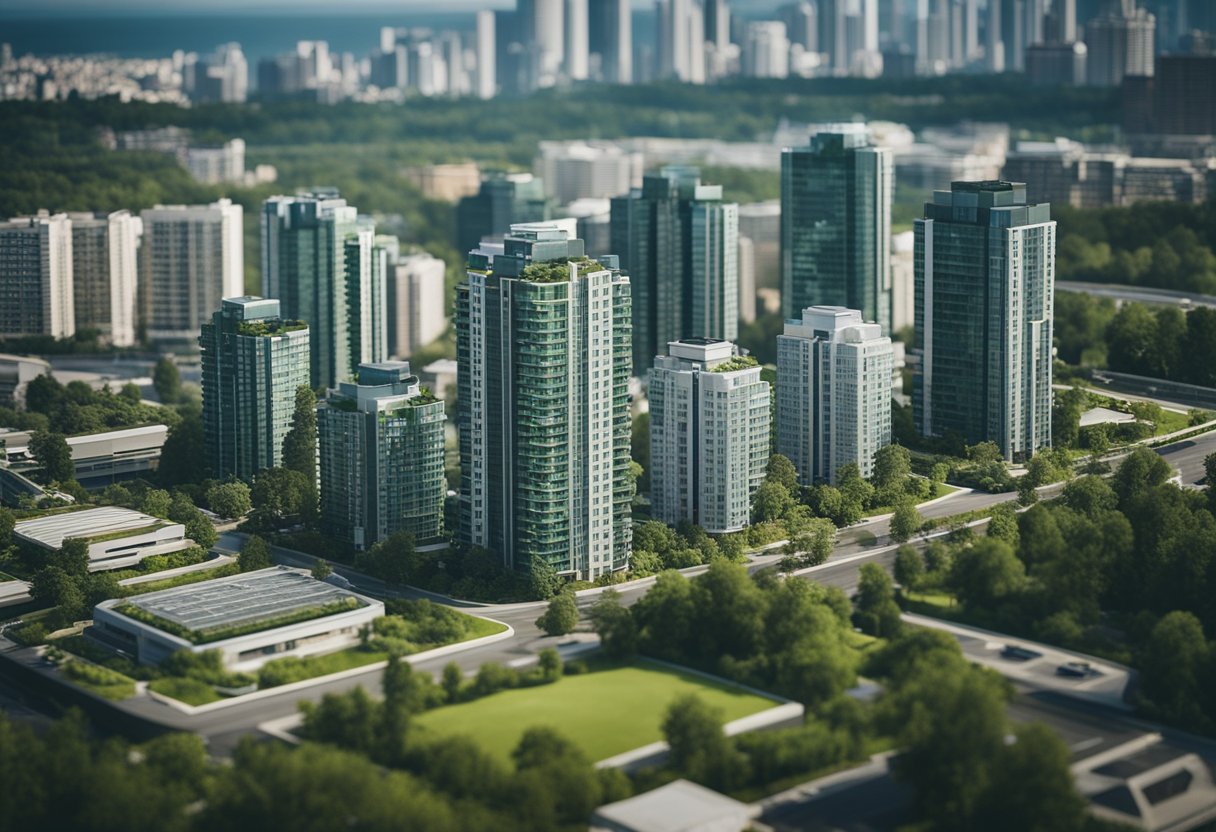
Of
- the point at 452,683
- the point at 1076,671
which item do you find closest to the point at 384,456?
the point at 452,683

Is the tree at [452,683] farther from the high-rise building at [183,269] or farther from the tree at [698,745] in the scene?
the high-rise building at [183,269]

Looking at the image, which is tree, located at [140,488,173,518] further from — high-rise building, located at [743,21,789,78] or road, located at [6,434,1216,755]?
high-rise building, located at [743,21,789,78]

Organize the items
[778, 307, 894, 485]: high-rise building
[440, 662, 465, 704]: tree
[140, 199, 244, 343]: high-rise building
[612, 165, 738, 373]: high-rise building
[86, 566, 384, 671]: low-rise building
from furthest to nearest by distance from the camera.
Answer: [140, 199, 244, 343]: high-rise building
[612, 165, 738, 373]: high-rise building
[778, 307, 894, 485]: high-rise building
[86, 566, 384, 671]: low-rise building
[440, 662, 465, 704]: tree

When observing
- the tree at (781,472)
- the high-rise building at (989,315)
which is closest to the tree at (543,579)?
the tree at (781,472)

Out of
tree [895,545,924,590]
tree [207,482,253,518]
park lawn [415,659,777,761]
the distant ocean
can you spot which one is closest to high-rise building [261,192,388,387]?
tree [207,482,253,518]

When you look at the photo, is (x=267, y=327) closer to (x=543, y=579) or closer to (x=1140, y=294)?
(x=543, y=579)

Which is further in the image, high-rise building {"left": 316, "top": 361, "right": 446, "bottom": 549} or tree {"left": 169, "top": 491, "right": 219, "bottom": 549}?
tree {"left": 169, "top": 491, "right": 219, "bottom": 549}

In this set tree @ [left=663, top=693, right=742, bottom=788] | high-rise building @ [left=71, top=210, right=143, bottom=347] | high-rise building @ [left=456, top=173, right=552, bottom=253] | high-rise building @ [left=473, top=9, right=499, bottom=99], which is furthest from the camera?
high-rise building @ [left=473, top=9, right=499, bottom=99]
